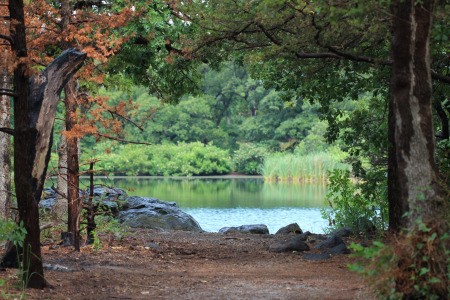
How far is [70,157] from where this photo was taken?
10812 mm

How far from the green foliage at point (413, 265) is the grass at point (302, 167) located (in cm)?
3187

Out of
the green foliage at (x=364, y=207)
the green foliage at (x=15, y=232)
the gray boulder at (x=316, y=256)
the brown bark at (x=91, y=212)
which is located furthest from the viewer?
→ the green foliage at (x=364, y=207)

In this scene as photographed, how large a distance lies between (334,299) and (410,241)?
1.62 m

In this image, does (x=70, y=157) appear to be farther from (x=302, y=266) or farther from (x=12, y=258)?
(x=302, y=266)

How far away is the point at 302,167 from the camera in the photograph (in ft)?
135

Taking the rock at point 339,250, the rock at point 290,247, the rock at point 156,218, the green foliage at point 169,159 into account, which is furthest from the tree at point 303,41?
→ the green foliage at point 169,159

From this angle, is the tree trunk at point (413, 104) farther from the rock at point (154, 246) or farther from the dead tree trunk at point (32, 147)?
the rock at point (154, 246)

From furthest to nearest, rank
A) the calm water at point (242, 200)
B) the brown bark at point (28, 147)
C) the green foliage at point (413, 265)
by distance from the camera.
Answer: the calm water at point (242, 200), the brown bark at point (28, 147), the green foliage at point (413, 265)

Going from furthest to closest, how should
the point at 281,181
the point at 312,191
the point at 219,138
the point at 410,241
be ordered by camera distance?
the point at 219,138
the point at 281,181
the point at 312,191
the point at 410,241

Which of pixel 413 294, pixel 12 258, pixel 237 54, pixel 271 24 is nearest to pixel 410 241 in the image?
pixel 413 294

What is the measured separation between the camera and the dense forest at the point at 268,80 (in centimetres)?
628

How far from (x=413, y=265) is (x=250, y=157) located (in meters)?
44.5

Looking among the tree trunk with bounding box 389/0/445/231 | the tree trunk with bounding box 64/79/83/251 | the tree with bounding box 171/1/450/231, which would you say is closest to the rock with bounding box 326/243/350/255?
the tree with bounding box 171/1/450/231

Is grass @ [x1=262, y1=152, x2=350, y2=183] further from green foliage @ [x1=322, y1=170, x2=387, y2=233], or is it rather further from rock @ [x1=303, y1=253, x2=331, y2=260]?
rock @ [x1=303, y1=253, x2=331, y2=260]
